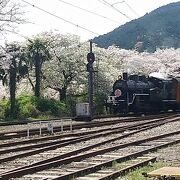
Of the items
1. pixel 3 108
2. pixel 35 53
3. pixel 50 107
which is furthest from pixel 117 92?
pixel 35 53

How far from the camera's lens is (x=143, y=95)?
37125 mm

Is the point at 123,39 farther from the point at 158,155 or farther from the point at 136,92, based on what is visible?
A: the point at 158,155

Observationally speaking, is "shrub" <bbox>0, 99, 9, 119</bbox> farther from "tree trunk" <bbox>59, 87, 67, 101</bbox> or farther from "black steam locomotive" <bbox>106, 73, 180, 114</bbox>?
"tree trunk" <bbox>59, 87, 67, 101</bbox>

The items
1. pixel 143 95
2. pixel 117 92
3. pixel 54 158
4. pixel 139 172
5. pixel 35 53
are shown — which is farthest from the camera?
pixel 35 53

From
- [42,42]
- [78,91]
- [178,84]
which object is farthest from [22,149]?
[42,42]

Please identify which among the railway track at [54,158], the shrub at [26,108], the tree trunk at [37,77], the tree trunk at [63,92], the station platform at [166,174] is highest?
the tree trunk at [37,77]

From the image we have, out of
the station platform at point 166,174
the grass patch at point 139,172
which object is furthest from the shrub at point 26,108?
the station platform at point 166,174

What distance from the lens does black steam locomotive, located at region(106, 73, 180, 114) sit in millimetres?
36750

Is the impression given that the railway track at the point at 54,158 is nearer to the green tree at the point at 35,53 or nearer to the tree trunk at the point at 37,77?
the tree trunk at the point at 37,77

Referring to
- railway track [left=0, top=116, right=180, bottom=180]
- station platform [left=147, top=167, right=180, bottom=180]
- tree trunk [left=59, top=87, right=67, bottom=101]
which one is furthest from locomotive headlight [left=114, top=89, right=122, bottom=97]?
station platform [left=147, top=167, right=180, bottom=180]

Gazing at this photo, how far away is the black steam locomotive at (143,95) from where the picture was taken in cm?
3675

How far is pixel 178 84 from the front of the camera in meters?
38.2

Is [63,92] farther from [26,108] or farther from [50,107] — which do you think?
[26,108]

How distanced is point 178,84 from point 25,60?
16859mm
